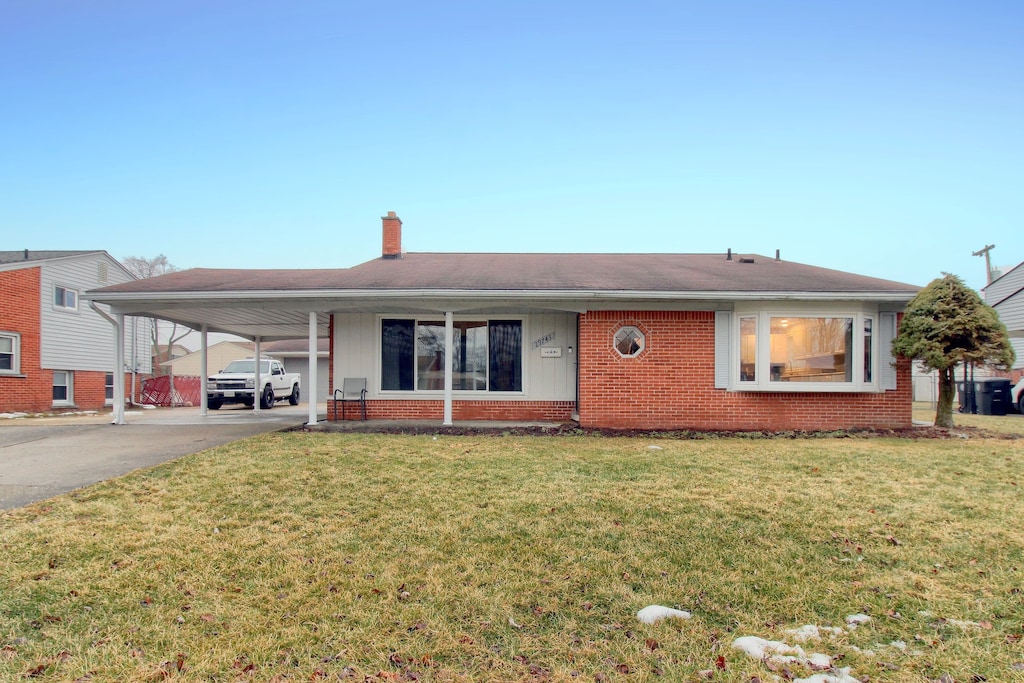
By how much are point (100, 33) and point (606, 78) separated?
42.4 ft

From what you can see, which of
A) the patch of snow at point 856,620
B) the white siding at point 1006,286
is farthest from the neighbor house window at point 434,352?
the white siding at point 1006,286

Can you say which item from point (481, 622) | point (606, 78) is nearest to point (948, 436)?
point (481, 622)

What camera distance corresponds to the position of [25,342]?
17.8 meters

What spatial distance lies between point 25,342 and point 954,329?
82.8 feet

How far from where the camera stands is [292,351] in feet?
91.1

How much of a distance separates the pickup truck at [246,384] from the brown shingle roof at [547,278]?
6.19 metres

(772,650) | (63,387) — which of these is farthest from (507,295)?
(63,387)

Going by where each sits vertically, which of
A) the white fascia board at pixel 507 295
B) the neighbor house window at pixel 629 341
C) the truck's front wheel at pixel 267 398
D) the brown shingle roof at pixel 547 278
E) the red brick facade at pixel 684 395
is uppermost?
the brown shingle roof at pixel 547 278

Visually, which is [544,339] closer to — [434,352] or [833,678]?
[434,352]

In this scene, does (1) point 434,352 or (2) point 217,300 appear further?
(1) point 434,352

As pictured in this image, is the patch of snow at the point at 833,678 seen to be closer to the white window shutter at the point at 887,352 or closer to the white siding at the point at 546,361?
the white siding at the point at 546,361

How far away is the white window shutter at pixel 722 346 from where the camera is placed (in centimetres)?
1041

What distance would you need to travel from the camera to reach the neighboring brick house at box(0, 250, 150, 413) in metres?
17.3

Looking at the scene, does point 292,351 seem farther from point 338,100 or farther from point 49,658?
point 49,658
